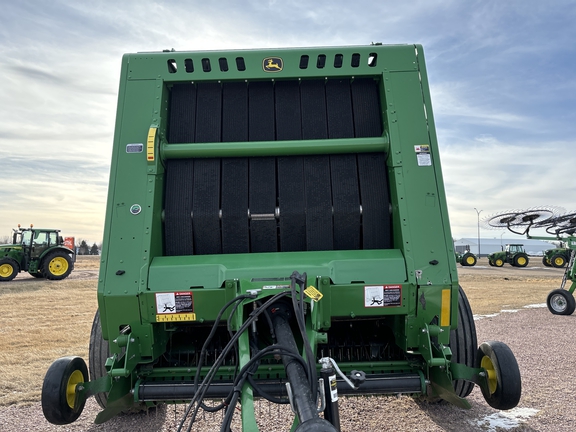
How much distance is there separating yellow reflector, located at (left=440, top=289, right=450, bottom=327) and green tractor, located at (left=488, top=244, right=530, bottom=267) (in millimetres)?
36729

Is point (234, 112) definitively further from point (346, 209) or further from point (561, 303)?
point (561, 303)

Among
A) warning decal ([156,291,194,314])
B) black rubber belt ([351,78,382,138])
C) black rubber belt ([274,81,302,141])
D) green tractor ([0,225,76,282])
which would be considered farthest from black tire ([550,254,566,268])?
warning decal ([156,291,194,314])

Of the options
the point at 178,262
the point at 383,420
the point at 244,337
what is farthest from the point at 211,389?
the point at 383,420

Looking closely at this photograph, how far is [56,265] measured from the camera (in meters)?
20.3

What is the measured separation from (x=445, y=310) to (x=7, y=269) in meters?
20.3

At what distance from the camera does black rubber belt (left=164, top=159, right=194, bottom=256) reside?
12.6ft

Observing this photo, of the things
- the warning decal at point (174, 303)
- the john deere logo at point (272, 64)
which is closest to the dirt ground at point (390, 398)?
the warning decal at point (174, 303)

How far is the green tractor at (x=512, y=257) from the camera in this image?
1453 inches

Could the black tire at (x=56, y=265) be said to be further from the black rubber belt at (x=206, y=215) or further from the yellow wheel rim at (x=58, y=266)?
the black rubber belt at (x=206, y=215)

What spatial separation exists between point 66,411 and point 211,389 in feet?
2.95

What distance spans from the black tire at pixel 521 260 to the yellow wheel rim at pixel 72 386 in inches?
1507

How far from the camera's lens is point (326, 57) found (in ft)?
13.0

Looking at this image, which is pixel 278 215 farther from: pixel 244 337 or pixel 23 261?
pixel 23 261

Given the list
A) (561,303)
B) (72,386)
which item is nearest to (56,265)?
(561,303)
